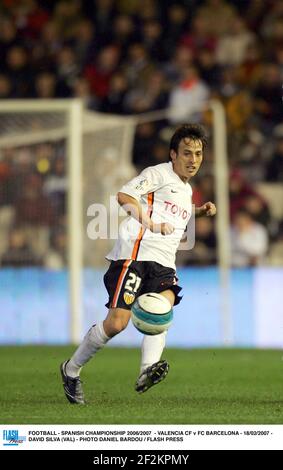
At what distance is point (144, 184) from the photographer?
8.63m

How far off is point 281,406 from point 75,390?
1477 millimetres

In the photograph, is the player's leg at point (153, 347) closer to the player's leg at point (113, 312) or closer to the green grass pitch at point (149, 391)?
the player's leg at point (113, 312)

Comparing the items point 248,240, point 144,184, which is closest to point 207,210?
point 144,184

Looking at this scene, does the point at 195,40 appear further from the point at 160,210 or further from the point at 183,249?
the point at 160,210

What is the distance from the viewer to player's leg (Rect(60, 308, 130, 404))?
8.61 m

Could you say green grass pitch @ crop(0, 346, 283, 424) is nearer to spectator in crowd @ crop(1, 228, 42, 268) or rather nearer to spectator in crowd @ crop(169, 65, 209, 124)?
spectator in crowd @ crop(1, 228, 42, 268)

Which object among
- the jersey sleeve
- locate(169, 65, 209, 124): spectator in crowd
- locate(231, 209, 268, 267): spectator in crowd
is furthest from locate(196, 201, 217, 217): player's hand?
locate(169, 65, 209, 124): spectator in crowd

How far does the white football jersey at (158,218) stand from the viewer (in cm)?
877

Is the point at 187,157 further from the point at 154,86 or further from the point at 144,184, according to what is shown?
the point at 154,86

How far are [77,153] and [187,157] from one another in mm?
7376

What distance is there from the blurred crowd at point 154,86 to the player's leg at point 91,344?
703cm

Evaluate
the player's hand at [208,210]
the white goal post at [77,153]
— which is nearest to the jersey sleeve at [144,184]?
the player's hand at [208,210]

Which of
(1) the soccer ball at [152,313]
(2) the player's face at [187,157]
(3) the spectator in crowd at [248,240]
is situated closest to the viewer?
(1) the soccer ball at [152,313]

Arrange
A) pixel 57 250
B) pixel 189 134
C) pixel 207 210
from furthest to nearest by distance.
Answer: pixel 57 250
pixel 207 210
pixel 189 134
